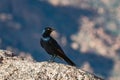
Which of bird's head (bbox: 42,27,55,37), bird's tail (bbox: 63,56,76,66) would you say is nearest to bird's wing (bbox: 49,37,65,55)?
bird's tail (bbox: 63,56,76,66)

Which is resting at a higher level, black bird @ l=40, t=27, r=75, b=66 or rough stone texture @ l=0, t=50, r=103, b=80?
black bird @ l=40, t=27, r=75, b=66

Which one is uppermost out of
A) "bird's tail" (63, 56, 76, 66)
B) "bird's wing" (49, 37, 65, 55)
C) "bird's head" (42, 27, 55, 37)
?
"bird's head" (42, 27, 55, 37)

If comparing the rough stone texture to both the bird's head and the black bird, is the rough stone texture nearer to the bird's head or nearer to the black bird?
the black bird

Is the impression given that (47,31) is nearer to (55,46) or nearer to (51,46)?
(51,46)

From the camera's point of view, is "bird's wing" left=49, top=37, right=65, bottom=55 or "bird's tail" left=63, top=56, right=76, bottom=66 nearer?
"bird's tail" left=63, top=56, right=76, bottom=66

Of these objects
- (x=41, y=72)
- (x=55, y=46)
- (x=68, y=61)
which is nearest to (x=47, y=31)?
(x=55, y=46)

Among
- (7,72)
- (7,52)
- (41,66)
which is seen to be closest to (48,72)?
(41,66)
